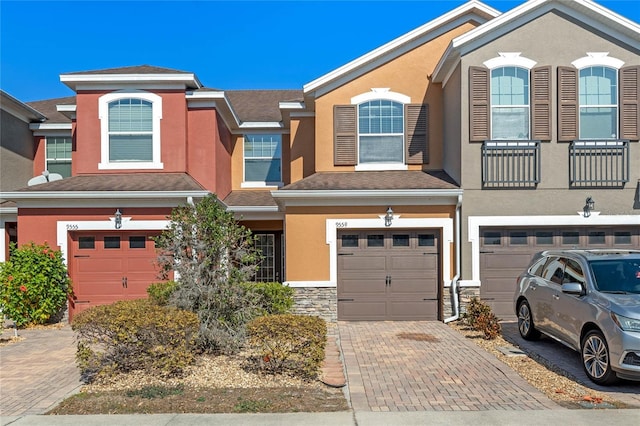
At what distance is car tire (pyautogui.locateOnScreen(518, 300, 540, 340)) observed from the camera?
9344 millimetres

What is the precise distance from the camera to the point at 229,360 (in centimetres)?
789

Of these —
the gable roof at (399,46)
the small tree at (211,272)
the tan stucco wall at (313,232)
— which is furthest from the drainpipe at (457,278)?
the small tree at (211,272)

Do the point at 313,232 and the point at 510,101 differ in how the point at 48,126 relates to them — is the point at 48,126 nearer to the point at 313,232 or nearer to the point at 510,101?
the point at 313,232

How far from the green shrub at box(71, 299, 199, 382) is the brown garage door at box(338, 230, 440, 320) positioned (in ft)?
17.8

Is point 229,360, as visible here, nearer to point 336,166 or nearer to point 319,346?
point 319,346

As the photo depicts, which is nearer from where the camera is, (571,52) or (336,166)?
(571,52)

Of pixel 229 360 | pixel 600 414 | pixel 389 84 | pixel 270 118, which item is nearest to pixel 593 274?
pixel 600 414

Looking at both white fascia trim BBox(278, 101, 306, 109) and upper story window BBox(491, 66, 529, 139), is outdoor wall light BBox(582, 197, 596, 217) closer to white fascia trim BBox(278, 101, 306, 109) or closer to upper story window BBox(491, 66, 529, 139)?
upper story window BBox(491, 66, 529, 139)

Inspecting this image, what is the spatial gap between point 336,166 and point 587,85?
6613mm

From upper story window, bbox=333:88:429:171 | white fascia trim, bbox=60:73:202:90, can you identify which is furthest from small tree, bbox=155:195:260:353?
white fascia trim, bbox=60:73:202:90

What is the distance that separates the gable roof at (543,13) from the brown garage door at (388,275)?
4771 millimetres

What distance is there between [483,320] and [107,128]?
36.9ft

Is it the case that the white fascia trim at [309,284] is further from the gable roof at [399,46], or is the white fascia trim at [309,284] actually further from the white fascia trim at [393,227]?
the gable roof at [399,46]

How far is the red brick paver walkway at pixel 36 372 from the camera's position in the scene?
21.0ft
